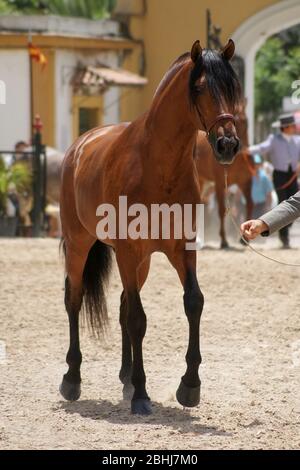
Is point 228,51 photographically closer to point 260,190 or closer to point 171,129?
point 171,129

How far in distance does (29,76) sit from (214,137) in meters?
16.6

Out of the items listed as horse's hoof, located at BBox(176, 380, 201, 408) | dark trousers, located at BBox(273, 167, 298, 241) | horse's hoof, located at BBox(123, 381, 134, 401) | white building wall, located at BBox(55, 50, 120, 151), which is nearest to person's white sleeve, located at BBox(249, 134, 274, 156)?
dark trousers, located at BBox(273, 167, 298, 241)

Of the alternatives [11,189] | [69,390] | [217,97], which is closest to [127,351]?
[69,390]

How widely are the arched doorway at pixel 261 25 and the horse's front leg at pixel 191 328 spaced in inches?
553

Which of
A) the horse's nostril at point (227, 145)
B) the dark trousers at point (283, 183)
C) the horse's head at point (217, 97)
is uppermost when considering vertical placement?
the horse's head at point (217, 97)

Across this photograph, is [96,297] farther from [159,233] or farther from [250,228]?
[250,228]

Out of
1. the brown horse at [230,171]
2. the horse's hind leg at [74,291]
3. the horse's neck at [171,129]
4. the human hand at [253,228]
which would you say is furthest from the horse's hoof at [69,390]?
the brown horse at [230,171]

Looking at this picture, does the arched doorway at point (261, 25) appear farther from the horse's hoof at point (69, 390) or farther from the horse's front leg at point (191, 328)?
the horse's front leg at point (191, 328)

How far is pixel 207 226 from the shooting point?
19.1 meters

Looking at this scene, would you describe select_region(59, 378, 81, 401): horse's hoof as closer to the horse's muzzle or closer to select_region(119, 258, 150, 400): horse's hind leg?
select_region(119, 258, 150, 400): horse's hind leg

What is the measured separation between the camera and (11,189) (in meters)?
17.6

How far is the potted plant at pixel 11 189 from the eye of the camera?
57.0 feet

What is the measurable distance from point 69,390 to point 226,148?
1937 mm

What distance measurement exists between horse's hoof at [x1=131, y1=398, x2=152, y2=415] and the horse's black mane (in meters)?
1.67
